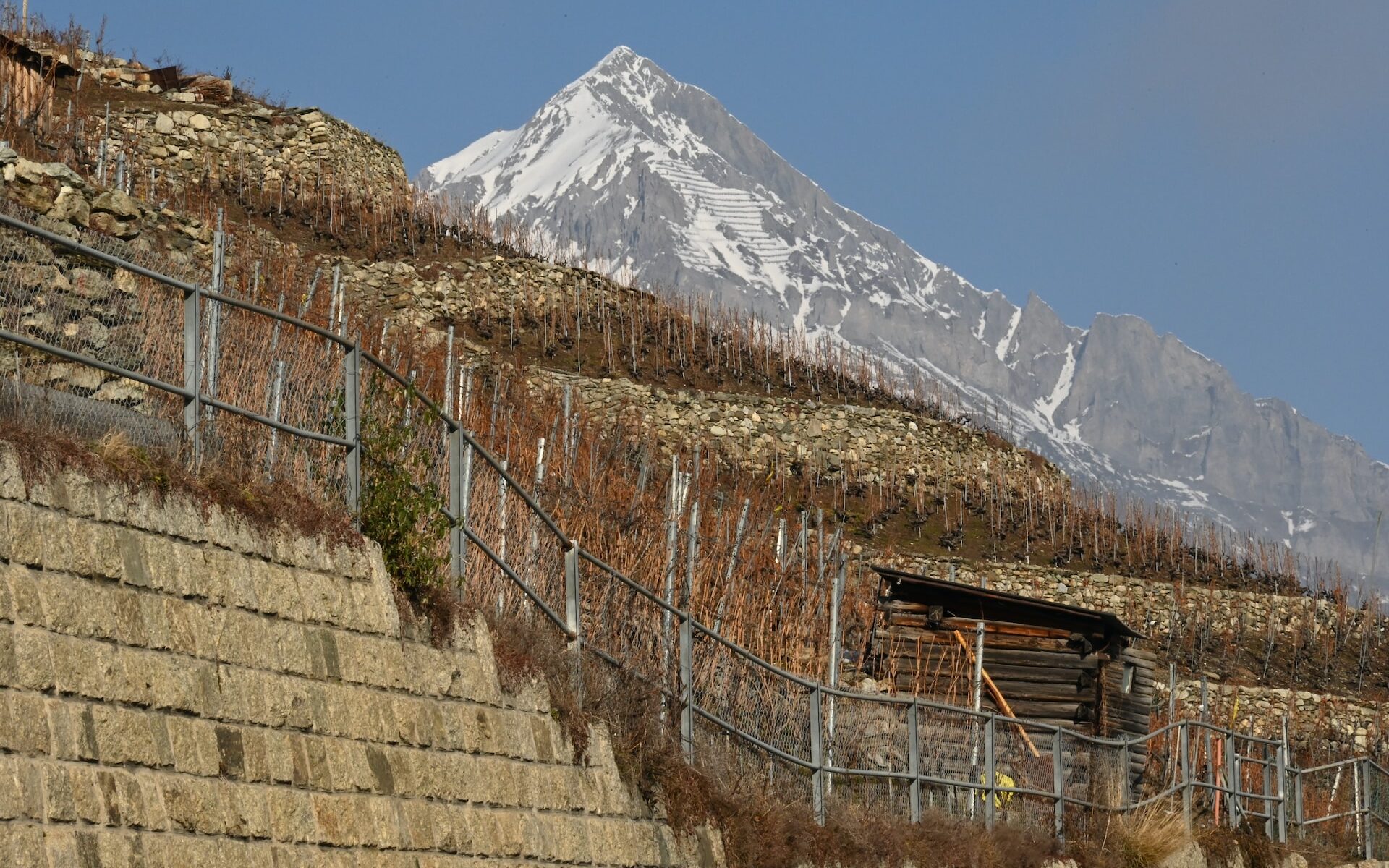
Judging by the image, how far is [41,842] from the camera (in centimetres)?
715

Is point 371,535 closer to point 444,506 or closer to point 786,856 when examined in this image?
point 444,506

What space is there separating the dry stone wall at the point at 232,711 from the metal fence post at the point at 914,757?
17.3ft

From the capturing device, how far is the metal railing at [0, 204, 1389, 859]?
32.0 ft

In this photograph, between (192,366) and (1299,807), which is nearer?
(192,366)

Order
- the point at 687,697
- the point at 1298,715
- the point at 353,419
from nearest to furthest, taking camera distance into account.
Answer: the point at 353,419
the point at 687,697
the point at 1298,715

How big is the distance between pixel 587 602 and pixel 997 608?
361 inches

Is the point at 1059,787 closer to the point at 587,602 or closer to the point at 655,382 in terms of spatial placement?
the point at 587,602

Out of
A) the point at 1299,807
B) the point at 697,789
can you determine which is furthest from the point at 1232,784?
the point at 697,789

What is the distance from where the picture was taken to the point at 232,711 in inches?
334

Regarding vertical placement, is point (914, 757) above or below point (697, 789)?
below

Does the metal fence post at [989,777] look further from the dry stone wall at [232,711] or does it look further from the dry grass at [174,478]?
the dry grass at [174,478]

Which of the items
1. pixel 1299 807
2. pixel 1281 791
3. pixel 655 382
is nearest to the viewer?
pixel 1281 791

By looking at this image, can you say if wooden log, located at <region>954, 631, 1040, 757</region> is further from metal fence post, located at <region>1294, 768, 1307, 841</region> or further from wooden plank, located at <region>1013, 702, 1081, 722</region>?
metal fence post, located at <region>1294, 768, 1307, 841</region>

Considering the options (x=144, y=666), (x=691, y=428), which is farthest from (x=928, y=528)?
(x=144, y=666)
